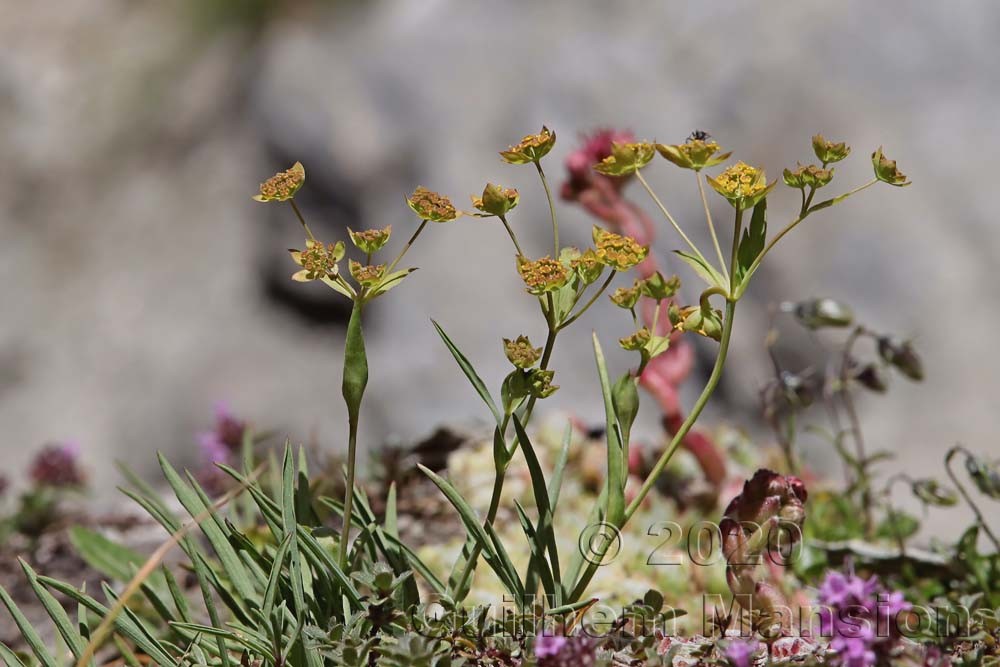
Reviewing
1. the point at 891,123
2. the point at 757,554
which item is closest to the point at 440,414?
the point at 891,123

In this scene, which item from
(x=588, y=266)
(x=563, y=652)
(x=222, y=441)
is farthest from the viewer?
(x=222, y=441)

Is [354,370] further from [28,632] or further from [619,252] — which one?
[28,632]

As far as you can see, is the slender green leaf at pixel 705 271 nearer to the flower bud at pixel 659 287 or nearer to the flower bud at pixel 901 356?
the flower bud at pixel 659 287

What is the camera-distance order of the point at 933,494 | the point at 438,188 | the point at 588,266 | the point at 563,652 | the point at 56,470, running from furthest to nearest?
the point at 438,188 → the point at 56,470 → the point at 933,494 → the point at 588,266 → the point at 563,652

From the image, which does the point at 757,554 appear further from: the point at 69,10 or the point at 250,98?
the point at 69,10

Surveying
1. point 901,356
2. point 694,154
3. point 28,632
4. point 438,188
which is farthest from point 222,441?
point 694,154

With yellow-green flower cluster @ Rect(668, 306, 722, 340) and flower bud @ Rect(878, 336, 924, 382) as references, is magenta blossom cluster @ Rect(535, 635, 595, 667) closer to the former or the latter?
yellow-green flower cluster @ Rect(668, 306, 722, 340)
